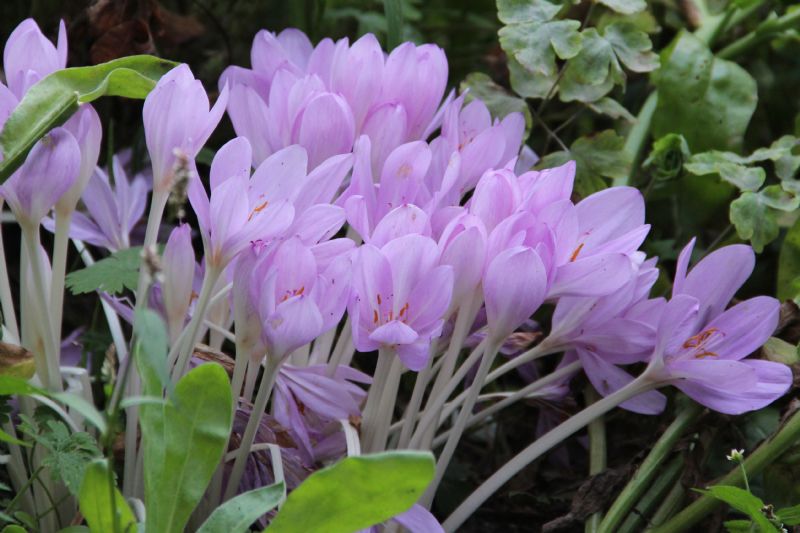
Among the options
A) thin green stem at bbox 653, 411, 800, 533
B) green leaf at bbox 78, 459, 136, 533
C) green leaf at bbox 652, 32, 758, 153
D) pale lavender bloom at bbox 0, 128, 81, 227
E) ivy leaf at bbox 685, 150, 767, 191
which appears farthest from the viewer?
green leaf at bbox 652, 32, 758, 153

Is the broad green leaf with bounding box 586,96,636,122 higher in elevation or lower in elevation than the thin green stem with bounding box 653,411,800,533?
higher

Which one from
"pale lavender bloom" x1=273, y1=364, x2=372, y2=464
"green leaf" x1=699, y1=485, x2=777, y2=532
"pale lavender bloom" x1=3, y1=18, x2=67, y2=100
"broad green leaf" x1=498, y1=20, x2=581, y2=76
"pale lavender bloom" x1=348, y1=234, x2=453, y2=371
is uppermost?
"pale lavender bloom" x1=3, y1=18, x2=67, y2=100

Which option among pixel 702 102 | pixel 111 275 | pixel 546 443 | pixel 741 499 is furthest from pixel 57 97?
pixel 702 102

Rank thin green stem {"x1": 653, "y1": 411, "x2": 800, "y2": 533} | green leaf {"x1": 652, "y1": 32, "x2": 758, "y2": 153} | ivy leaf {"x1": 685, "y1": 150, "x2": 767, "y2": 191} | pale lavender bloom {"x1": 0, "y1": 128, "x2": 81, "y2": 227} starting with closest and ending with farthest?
pale lavender bloom {"x1": 0, "y1": 128, "x2": 81, "y2": 227}, thin green stem {"x1": 653, "y1": 411, "x2": 800, "y2": 533}, ivy leaf {"x1": 685, "y1": 150, "x2": 767, "y2": 191}, green leaf {"x1": 652, "y1": 32, "x2": 758, "y2": 153}

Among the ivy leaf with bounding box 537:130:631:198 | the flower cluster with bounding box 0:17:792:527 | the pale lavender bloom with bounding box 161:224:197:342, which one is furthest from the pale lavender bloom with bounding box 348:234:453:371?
the ivy leaf with bounding box 537:130:631:198

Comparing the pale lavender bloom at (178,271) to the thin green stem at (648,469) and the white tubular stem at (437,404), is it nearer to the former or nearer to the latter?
the white tubular stem at (437,404)

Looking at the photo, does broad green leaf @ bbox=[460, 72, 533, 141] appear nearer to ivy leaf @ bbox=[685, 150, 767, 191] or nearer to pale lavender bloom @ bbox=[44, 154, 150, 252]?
ivy leaf @ bbox=[685, 150, 767, 191]
